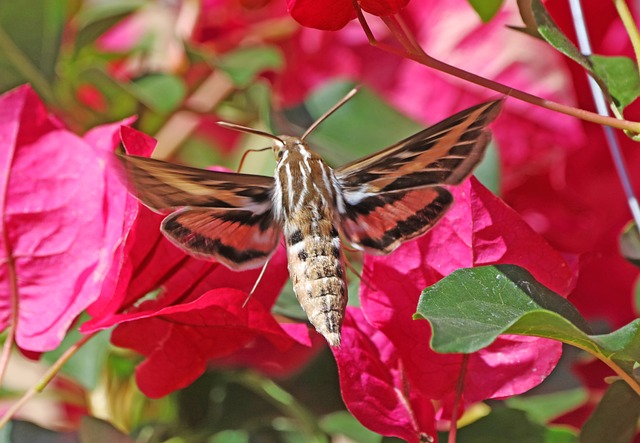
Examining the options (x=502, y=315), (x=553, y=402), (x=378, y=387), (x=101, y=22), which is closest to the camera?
(x=502, y=315)

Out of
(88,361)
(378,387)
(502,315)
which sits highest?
(502,315)

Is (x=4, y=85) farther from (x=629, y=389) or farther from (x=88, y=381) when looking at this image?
(x=629, y=389)

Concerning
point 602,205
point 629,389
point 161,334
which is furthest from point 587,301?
point 161,334

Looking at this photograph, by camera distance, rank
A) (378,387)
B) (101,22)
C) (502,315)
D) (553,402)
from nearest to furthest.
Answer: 1. (502,315)
2. (378,387)
3. (553,402)
4. (101,22)

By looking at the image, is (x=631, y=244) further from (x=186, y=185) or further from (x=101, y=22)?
(x=101, y=22)

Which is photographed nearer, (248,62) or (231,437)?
(231,437)

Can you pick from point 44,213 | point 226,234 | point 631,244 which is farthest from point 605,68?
point 44,213
